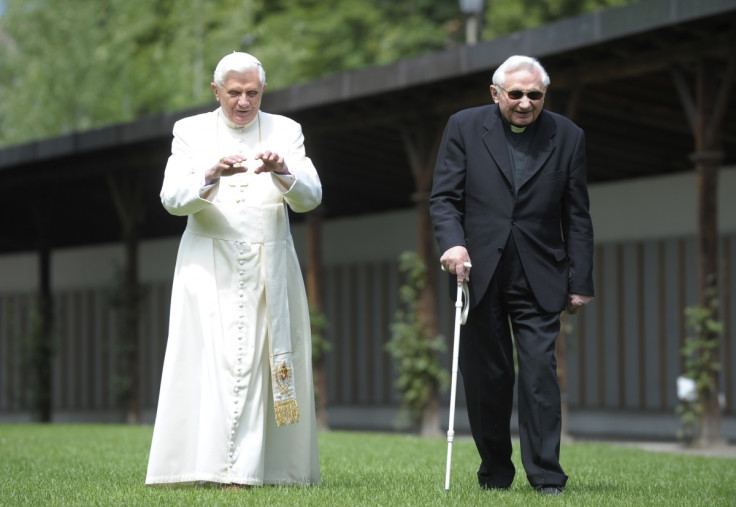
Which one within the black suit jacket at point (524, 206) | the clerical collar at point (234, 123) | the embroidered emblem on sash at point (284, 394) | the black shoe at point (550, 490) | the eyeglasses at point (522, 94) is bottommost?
the black shoe at point (550, 490)

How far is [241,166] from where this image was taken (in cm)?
539

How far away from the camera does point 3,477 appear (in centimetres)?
650

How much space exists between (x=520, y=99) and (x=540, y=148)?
9.7 inches

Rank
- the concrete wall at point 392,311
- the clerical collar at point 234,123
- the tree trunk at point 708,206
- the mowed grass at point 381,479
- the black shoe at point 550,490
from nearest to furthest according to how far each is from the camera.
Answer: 1. the mowed grass at point 381,479
2. the black shoe at point 550,490
3. the clerical collar at point 234,123
4. the tree trunk at point 708,206
5. the concrete wall at point 392,311

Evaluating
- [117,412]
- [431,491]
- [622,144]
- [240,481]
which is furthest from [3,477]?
[117,412]

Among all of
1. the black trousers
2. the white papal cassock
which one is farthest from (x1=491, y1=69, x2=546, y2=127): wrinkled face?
the white papal cassock

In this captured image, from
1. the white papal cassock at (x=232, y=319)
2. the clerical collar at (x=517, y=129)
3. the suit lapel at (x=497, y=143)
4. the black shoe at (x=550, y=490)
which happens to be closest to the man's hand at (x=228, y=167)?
the white papal cassock at (x=232, y=319)

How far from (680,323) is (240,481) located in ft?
34.9

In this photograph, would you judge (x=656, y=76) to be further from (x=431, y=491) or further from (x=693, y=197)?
(x=431, y=491)

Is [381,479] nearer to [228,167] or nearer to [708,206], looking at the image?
[228,167]

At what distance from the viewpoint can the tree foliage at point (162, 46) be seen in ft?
102

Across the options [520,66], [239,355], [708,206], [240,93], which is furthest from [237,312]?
[708,206]

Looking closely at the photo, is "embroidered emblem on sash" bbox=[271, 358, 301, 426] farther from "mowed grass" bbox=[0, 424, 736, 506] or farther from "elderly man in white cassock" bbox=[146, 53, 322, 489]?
"mowed grass" bbox=[0, 424, 736, 506]

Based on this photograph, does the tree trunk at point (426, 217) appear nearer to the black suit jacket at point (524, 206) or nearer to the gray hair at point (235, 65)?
the black suit jacket at point (524, 206)
